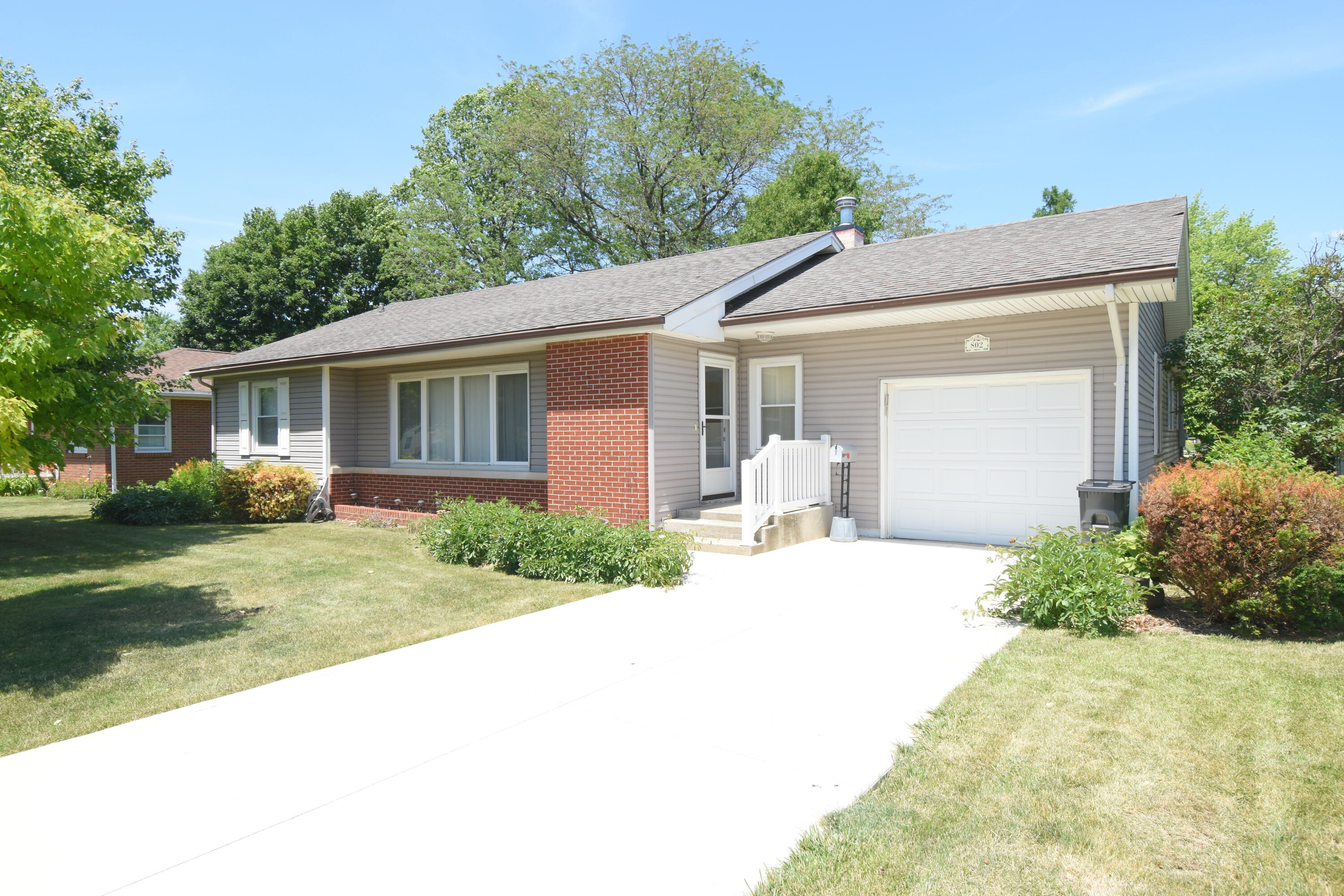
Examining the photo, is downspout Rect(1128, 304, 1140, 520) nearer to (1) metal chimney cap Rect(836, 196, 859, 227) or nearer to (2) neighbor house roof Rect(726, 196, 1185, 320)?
(2) neighbor house roof Rect(726, 196, 1185, 320)

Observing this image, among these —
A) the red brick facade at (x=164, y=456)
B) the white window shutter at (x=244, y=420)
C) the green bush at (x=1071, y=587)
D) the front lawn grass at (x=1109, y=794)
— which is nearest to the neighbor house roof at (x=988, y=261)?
the green bush at (x=1071, y=587)

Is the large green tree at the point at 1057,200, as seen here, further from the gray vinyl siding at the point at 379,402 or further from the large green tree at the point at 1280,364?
the gray vinyl siding at the point at 379,402

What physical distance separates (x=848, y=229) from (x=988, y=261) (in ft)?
16.1

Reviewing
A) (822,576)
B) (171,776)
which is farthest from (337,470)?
(171,776)

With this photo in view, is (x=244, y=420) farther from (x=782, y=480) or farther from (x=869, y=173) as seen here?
(x=869, y=173)

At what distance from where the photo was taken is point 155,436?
68.4 ft

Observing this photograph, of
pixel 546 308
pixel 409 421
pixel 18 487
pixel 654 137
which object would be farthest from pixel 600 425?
pixel 654 137

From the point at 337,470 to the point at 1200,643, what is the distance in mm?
13957

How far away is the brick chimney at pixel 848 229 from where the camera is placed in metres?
14.5

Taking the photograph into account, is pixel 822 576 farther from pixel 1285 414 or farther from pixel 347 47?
pixel 347 47

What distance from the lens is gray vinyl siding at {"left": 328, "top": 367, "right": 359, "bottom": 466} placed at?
580 inches

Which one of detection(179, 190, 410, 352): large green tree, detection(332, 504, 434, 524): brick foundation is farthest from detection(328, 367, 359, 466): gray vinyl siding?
detection(179, 190, 410, 352): large green tree

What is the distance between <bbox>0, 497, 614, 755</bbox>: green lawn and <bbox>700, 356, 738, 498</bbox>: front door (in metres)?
3.77

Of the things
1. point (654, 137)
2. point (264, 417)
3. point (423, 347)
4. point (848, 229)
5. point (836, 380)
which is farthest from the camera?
point (654, 137)
